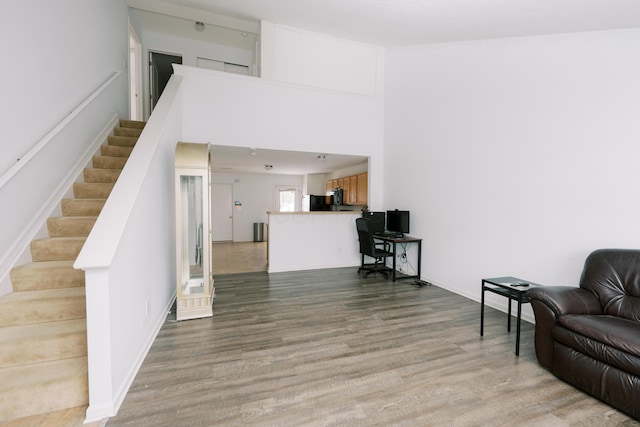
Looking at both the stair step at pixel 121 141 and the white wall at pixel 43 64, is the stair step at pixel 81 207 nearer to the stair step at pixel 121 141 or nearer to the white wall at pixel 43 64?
the white wall at pixel 43 64

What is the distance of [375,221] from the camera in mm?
5078

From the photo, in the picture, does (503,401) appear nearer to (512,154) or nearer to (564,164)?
(564,164)

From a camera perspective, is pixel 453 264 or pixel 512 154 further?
pixel 453 264

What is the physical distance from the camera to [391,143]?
5363mm

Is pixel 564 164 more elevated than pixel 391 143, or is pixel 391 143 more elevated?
pixel 391 143

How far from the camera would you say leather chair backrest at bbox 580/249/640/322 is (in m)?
2.15

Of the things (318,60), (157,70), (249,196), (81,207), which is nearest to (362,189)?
(318,60)

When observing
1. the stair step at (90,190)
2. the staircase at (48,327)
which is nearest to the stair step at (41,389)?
the staircase at (48,327)

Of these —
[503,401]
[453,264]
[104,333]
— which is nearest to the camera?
[104,333]

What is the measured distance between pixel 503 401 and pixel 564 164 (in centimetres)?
242

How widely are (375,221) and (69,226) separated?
13.8 feet

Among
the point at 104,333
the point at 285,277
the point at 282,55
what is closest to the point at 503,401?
the point at 104,333

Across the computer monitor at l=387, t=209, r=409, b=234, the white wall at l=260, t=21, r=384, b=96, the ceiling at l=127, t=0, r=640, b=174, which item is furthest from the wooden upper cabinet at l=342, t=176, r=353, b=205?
the white wall at l=260, t=21, r=384, b=96

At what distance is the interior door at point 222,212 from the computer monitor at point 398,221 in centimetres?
A: 592
